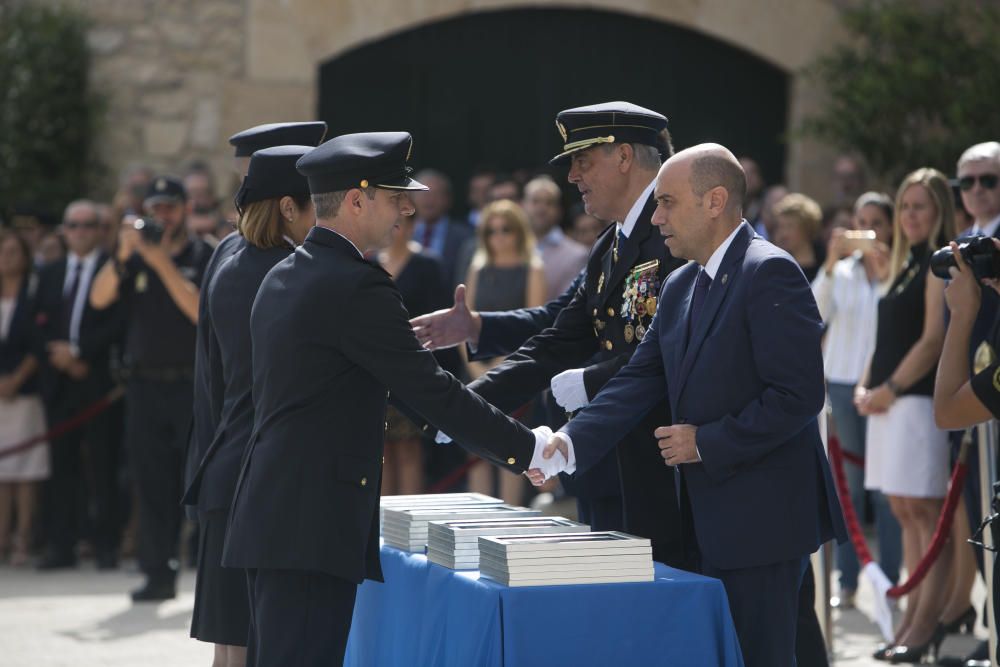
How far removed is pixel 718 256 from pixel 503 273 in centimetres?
506

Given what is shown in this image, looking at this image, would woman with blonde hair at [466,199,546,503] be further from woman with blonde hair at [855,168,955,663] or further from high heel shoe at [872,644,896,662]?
high heel shoe at [872,644,896,662]

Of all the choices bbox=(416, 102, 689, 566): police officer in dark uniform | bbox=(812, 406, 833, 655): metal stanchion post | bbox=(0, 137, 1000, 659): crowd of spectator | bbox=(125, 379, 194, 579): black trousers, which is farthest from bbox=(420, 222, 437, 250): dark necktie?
bbox=(416, 102, 689, 566): police officer in dark uniform

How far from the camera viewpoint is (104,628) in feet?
24.2

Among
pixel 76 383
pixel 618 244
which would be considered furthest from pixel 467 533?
pixel 76 383

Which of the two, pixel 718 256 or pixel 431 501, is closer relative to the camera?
pixel 718 256

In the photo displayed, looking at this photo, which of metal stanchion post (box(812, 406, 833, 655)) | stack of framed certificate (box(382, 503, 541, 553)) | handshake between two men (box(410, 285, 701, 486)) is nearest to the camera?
handshake between two men (box(410, 285, 701, 486))

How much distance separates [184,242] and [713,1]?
5.37 metres

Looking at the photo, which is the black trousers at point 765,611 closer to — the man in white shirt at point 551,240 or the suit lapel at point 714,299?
the suit lapel at point 714,299

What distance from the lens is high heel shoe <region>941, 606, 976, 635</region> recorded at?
686 centimetres

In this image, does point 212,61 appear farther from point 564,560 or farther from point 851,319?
point 564,560

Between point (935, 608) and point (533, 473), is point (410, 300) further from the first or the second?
point (533, 473)

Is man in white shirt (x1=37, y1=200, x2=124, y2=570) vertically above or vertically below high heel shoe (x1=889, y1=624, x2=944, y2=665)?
above

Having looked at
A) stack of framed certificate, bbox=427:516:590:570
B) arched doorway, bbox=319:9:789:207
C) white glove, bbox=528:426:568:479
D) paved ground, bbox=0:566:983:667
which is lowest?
paved ground, bbox=0:566:983:667

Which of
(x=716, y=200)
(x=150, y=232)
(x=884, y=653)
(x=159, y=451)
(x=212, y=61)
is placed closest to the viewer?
(x=716, y=200)
